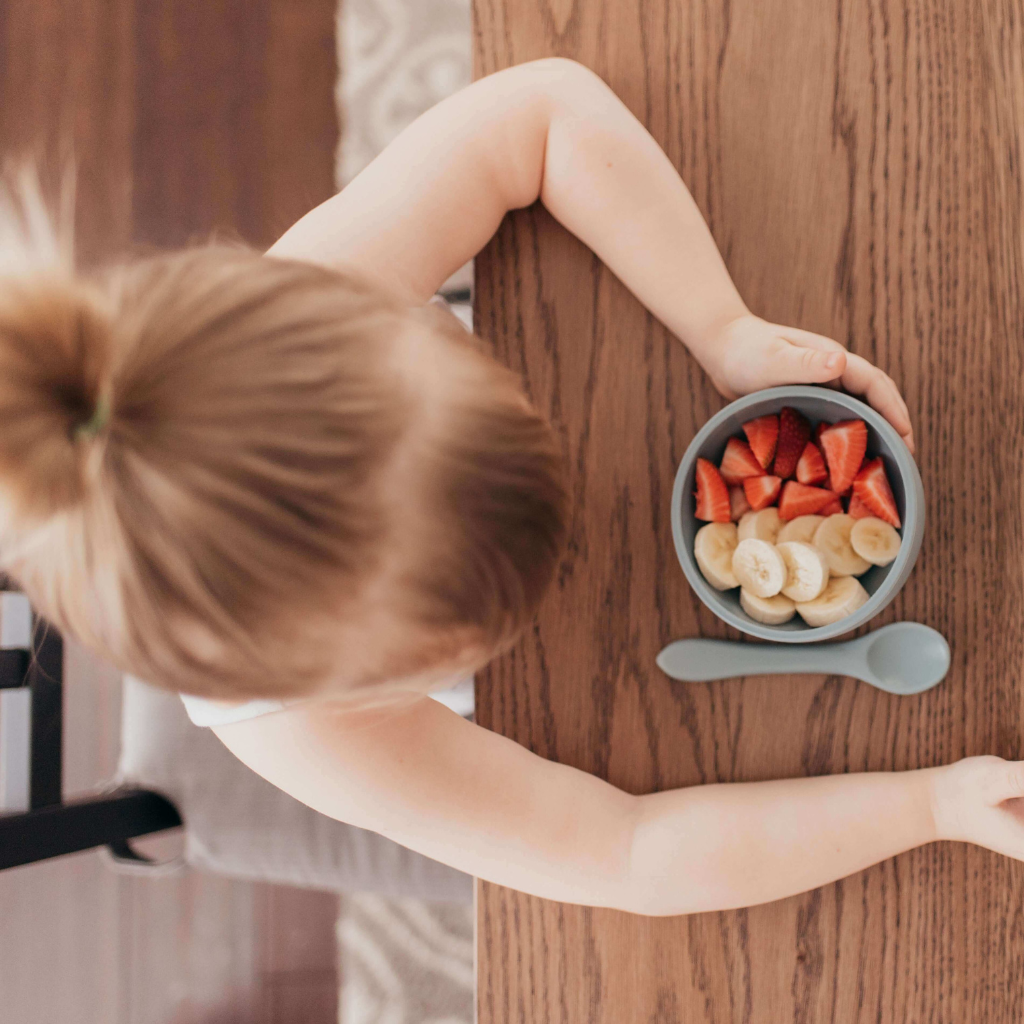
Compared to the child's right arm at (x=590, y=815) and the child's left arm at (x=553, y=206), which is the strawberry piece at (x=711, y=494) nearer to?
the child's left arm at (x=553, y=206)

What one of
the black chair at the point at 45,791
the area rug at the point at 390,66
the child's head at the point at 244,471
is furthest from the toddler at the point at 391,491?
the area rug at the point at 390,66

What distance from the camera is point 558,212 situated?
0.61m

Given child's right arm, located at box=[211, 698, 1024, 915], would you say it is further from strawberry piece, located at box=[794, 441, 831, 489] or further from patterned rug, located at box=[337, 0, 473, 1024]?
A: patterned rug, located at box=[337, 0, 473, 1024]

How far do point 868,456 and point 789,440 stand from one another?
47 millimetres

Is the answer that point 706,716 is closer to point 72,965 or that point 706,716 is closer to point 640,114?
point 640,114

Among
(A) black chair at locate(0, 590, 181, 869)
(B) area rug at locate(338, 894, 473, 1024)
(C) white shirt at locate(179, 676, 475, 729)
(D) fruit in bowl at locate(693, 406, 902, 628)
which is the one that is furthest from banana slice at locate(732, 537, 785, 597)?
(B) area rug at locate(338, 894, 473, 1024)

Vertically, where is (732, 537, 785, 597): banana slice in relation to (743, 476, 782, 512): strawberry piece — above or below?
below

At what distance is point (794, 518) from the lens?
1.73 feet

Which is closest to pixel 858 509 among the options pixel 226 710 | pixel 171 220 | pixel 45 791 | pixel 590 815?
pixel 590 815

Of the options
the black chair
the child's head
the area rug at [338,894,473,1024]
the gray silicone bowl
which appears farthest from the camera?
the area rug at [338,894,473,1024]

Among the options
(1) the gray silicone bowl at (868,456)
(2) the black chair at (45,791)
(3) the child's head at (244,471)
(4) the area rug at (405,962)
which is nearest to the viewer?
(3) the child's head at (244,471)

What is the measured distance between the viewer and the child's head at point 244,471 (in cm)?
33

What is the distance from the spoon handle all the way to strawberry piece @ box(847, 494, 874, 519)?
0.09 m

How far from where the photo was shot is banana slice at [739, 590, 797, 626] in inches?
20.2
